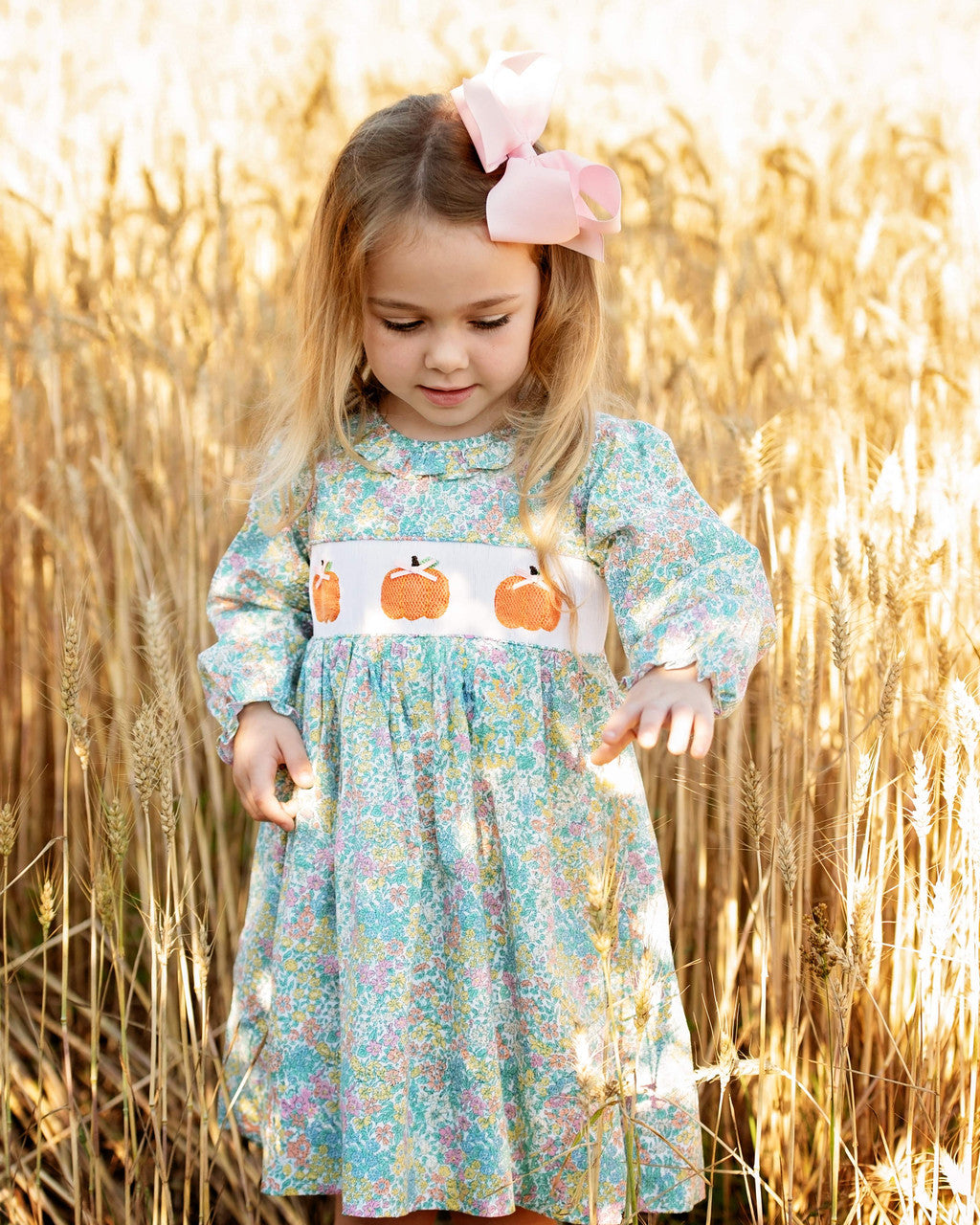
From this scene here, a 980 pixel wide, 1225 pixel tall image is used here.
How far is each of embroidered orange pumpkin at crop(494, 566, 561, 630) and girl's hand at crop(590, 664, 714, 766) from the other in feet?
0.59

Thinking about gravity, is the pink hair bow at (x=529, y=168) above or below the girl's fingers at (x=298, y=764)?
above

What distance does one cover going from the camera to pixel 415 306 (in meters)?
1.40

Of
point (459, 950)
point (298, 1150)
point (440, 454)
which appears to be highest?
point (440, 454)

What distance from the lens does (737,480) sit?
189cm

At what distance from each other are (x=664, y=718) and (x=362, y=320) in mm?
587

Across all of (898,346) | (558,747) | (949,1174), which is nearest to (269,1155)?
(558,747)

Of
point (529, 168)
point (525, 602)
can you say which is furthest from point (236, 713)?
point (529, 168)

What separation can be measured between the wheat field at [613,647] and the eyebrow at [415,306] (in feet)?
1.19

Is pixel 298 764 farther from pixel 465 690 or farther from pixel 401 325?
pixel 401 325

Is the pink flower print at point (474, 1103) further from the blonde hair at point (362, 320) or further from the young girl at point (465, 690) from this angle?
the blonde hair at point (362, 320)

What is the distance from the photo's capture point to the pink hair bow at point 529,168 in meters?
1.39

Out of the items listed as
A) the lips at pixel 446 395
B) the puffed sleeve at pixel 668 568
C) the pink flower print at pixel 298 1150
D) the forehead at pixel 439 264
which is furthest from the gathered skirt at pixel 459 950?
the forehead at pixel 439 264

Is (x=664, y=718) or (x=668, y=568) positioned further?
(x=668, y=568)

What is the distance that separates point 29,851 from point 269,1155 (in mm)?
939
